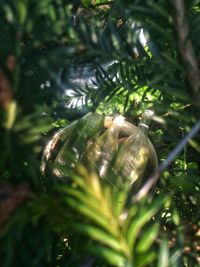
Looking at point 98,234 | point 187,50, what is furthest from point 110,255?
point 187,50

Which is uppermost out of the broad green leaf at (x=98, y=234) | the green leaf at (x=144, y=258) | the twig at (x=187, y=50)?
the twig at (x=187, y=50)

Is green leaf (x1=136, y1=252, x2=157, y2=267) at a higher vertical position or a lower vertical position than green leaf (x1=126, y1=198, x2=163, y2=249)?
lower

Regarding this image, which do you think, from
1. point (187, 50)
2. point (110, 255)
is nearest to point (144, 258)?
point (110, 255)

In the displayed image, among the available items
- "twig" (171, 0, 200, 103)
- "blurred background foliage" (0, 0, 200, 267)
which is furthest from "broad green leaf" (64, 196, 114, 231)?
"twig" (171, 0, 200, 103)

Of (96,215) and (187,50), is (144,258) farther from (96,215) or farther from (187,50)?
(187,50)

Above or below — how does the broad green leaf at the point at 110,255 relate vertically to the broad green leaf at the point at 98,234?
below

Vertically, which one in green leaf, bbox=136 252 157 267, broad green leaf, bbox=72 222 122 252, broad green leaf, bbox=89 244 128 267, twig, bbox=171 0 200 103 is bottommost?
green leaf, bbox=136 252 157 267

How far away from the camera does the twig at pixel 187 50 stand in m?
0.31

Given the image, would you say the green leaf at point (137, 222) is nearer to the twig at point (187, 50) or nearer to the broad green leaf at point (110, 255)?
the broad green leaf at point (110, 255)

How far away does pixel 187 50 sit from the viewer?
326 millimetres

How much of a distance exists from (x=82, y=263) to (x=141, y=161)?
1.06 ft

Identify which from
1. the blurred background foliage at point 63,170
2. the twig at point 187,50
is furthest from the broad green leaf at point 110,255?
the twig at point 187,50

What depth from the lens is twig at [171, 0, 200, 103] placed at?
0.31 metres

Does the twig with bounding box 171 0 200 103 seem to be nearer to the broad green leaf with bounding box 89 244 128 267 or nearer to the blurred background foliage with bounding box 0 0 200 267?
the blurred background foliage with bounding box 0 0 200 267
